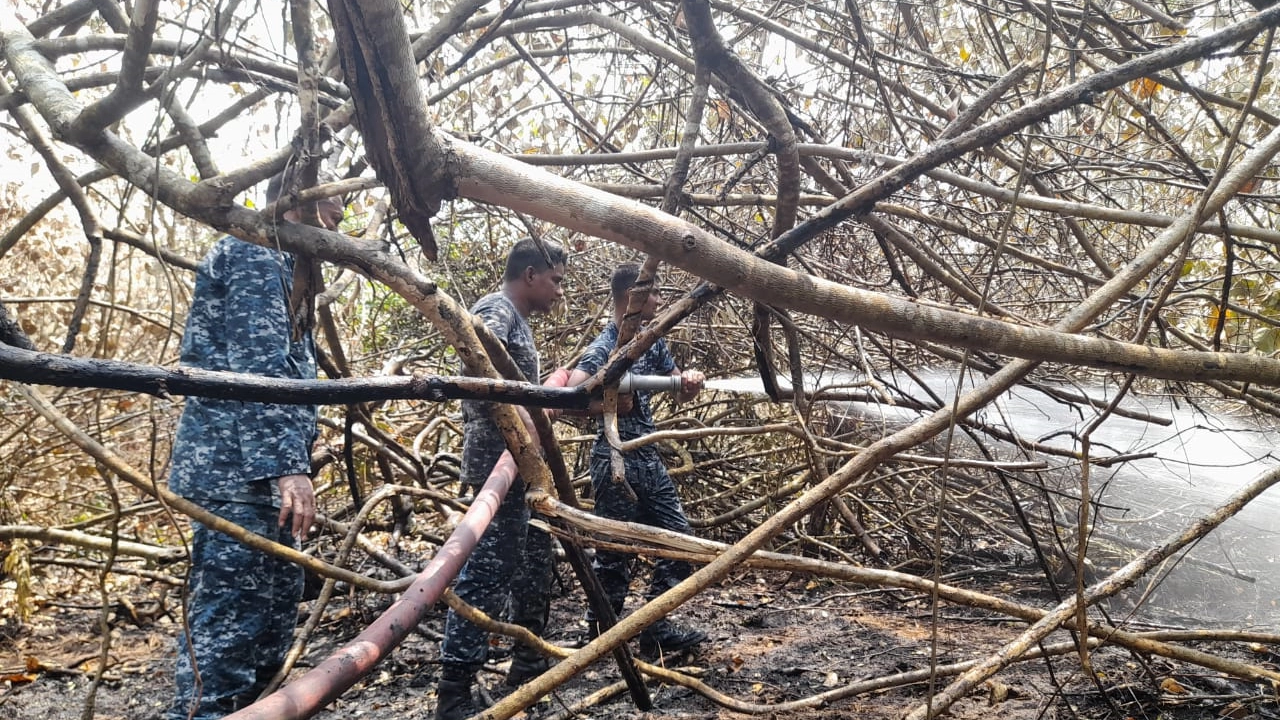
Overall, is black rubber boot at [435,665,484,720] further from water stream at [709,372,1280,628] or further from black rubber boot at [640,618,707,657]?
water stream at [709,372,1280,628]

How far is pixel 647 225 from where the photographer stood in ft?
4.45

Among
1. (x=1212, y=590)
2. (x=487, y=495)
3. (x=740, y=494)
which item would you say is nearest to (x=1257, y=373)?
(x=487, y=495)

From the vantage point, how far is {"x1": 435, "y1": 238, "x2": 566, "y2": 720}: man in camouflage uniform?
10.0 ft

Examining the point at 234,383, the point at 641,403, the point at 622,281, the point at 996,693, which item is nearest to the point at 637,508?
the point at 641,403

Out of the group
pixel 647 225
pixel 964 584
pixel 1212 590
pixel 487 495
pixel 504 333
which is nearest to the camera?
pixel 647 225

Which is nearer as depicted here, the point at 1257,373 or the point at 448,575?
the point at 448,575

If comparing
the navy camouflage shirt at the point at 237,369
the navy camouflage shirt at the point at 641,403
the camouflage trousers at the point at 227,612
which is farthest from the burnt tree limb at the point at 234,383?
the navy camouflage shirt at the point at 641,403

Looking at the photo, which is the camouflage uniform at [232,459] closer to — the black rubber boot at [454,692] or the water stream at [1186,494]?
the black rubber boot at [454,692]

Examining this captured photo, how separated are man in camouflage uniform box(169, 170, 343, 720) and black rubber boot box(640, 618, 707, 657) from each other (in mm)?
1803

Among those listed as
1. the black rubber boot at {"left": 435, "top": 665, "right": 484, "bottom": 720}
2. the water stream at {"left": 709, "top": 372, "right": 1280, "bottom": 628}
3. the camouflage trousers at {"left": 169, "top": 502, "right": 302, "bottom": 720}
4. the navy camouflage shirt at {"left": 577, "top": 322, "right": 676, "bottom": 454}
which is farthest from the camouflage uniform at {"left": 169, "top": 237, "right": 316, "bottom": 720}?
the water stream at {"left": 709, "top": 372, "right": 1280, "bottom": 628}

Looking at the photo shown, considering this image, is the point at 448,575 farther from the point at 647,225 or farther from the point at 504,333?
the point at 504,333

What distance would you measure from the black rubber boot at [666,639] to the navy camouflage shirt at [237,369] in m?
1.96

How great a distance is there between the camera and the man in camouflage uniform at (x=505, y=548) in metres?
3.05

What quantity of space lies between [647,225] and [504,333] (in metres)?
1.84
